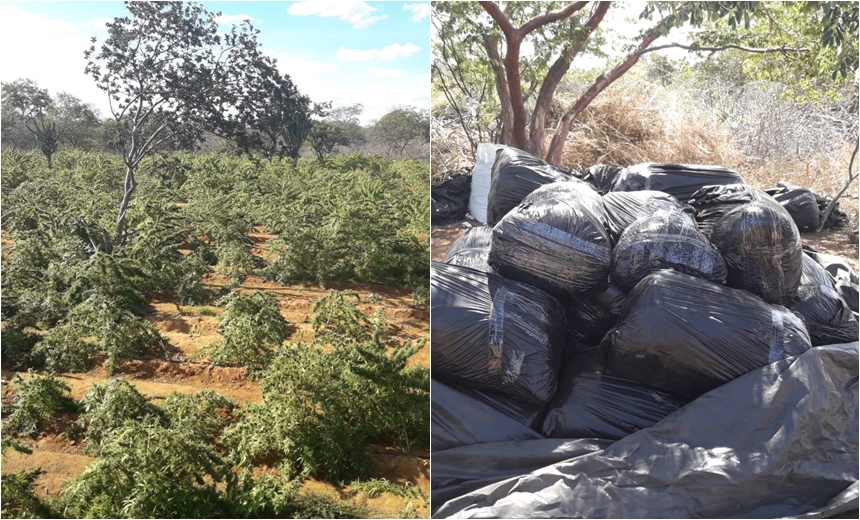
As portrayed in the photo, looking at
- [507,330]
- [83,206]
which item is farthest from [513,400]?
[83,206]

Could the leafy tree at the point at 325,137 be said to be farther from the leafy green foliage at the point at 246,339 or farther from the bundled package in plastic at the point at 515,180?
the bundled package in plastic at the point at 515,180

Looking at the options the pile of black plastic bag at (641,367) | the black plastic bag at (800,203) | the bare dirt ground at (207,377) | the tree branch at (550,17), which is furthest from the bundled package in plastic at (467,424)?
the black plastic bag at (800,203)

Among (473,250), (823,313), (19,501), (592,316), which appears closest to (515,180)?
(473,250)

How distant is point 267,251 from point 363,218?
35.1 inches

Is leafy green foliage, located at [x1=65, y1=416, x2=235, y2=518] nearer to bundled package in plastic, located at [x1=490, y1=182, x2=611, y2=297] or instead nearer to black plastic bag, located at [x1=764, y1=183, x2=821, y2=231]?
bundled package in plastic, located at [x1=490, y1=182, x2=611, y2=297]

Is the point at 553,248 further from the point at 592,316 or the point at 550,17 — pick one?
the point at 550,17

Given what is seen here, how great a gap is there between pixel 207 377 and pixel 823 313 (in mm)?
2667

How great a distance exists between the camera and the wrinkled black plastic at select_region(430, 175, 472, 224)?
362 cm

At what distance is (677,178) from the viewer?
2697 millimetres

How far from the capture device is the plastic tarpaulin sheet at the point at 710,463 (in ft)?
4.88

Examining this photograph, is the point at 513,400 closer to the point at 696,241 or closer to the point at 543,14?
the point at 696,241

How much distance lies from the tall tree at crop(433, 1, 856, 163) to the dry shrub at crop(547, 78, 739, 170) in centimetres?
43

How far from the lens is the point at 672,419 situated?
1.63 m

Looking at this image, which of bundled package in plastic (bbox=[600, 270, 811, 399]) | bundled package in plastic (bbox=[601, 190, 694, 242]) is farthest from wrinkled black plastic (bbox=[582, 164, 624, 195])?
bundled package in plastic (bbox=[600, 270, 811, 399])
